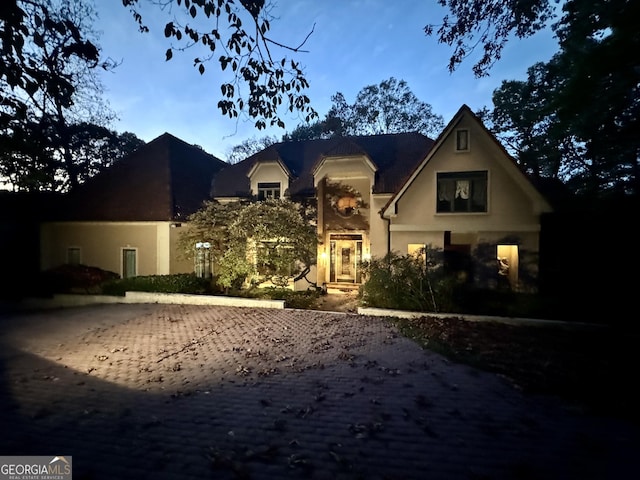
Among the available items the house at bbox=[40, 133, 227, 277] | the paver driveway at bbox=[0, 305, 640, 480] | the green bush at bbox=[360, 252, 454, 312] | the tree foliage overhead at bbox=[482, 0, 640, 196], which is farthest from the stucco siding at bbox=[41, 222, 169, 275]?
the tree foliage overhead at bbox=[482, 0, 640, 196]

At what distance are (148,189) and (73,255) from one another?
5.49m

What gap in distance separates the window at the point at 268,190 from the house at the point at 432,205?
6cm

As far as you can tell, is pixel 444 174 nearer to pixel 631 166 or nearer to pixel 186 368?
pixel 631 166

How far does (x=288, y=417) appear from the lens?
466 centimetres

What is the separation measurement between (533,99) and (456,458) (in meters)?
26.6

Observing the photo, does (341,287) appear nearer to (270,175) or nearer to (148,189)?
(270,175)

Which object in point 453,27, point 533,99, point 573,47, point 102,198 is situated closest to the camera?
point 453,27

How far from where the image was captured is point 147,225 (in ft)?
54.5

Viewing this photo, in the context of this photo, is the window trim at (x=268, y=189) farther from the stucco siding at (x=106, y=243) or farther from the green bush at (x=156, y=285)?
the green bush at (x=156, y=285)

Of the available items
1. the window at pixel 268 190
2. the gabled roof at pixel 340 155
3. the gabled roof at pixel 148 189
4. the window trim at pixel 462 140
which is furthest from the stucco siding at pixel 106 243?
the window trim at pixel 462 140

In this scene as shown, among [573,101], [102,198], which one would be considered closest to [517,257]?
[573,101]

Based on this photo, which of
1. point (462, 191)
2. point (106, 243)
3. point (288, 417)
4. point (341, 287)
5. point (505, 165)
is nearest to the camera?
point (288, 417)

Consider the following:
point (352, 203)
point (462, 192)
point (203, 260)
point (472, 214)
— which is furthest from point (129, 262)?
point (472, 214)

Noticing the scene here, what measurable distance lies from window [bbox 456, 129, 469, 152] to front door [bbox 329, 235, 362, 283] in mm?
6400
